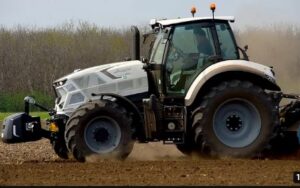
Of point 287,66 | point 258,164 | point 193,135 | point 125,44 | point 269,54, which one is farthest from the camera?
point 125,44

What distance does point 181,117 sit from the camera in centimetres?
1173

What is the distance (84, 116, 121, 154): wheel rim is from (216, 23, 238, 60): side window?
7.26 feet

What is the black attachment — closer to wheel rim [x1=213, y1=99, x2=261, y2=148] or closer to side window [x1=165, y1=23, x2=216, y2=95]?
side window [x1=165, y1=23, x2=216, y2=95]

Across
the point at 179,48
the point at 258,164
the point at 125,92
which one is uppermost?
the point at 179,48

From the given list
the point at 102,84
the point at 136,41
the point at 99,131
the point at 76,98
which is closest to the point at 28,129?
the point at 76,98

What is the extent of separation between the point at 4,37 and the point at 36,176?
38.8 meters

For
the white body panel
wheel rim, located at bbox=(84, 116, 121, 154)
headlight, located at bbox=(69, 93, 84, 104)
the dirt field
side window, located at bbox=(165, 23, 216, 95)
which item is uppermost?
side window, located at bbox=(165, 23, 216, 95)

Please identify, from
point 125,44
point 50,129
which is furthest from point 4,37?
point 50,129

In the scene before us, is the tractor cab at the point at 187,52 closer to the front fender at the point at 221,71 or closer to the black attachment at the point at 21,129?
the front fender at the point at 221,71

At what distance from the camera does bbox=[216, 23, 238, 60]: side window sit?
39.4ft

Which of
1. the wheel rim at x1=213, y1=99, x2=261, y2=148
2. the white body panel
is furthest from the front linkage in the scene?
the wheel rim at x1=213, y1=99, x2=261, y2=148

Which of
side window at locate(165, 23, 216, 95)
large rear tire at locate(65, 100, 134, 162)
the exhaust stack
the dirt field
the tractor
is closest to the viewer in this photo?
the dirt field

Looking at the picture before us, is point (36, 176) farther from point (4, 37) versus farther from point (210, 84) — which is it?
Answer: point (4, 37)

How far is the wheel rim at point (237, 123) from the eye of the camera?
1170 cm
